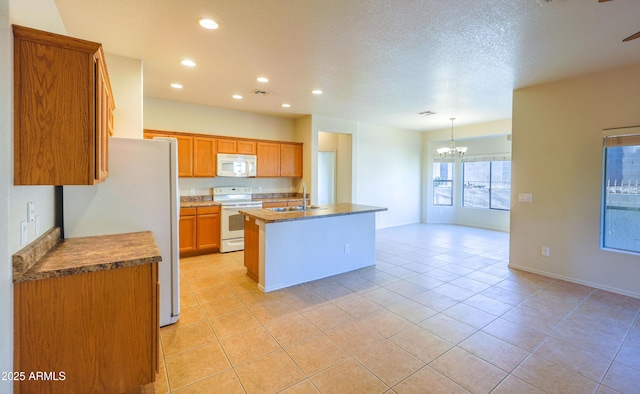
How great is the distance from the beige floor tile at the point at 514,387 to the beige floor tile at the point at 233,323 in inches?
77.3

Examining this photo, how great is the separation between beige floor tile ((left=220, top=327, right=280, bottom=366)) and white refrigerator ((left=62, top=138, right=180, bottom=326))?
73 cm

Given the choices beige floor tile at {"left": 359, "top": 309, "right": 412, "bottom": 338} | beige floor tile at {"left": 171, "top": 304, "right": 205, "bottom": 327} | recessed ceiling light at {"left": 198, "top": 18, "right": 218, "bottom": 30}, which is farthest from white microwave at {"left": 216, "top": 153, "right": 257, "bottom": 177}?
beige floor tile at {"left": 359, "top": 309, "right": 412, "bottom": 338}

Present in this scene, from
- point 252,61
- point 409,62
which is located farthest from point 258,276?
point 409,62

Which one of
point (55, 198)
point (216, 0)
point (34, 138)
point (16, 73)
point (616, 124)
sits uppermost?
point (216, 0)

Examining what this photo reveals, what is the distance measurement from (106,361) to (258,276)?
2074 mm

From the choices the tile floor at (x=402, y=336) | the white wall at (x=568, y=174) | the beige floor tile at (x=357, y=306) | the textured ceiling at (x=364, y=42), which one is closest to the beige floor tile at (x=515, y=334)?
the tile floor at (x=402, y=336)

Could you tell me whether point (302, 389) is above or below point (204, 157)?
below

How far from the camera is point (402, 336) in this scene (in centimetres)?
257

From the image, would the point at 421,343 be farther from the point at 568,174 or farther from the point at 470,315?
the point at 568,174

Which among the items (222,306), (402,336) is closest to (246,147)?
(222,306)

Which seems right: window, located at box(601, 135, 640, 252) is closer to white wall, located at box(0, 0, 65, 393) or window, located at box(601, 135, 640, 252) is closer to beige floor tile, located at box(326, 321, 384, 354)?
beige floor tile, located at box(326, 321, 384, 354)

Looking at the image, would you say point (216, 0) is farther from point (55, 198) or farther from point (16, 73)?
point (55, 198)

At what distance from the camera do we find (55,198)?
2.34 m

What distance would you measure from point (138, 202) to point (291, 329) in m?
1.79
